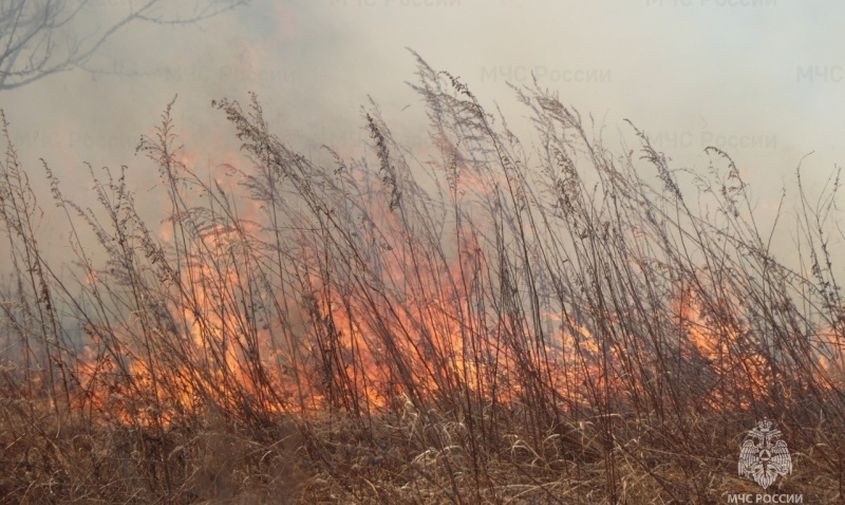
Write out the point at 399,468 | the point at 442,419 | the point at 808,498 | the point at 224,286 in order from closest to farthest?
1. the point at 808,498
2. the point at 399,468
3. the point at 442,419
4. the point at 224,286

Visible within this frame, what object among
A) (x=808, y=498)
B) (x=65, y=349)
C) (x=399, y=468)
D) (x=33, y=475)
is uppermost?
(x=65, y=349)

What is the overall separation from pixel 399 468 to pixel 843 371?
168cm

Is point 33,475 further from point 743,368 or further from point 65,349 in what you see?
point 743,368

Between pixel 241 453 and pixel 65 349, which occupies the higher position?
pixel 65 349

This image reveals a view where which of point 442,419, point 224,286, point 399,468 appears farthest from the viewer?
point 224,286

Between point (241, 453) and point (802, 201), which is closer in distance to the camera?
point (241, 453)

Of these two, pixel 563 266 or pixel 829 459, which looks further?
pixel 563 266

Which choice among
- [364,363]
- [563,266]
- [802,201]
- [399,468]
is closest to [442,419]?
[399,468]

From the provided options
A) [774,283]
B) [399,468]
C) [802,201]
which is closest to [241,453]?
[399,468]

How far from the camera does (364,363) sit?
3.22 m

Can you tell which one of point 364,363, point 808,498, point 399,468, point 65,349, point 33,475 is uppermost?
point 65,349

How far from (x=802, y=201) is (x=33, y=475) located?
3024mm

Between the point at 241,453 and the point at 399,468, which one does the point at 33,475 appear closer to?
the point at 241,453

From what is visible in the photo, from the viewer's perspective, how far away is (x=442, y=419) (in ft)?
9.25
